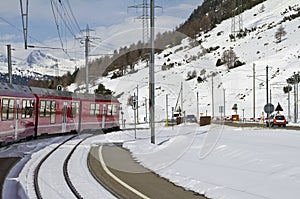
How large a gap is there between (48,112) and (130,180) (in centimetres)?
1767

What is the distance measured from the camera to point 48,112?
28.5 meters

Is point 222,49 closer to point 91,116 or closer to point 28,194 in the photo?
point 91,116

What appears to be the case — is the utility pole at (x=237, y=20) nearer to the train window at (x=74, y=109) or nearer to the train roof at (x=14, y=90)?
the train window at (x=74, y=109)

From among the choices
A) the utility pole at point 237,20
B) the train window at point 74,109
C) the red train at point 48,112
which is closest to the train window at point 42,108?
the red train at point 48,112

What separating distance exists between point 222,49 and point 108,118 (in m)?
87.0

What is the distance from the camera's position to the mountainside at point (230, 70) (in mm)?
42656

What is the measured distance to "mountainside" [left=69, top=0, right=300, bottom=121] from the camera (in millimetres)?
42656

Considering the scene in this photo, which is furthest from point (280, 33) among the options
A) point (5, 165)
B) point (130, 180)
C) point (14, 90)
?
point (130, 180)

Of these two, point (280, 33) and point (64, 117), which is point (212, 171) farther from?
point (280, 33)

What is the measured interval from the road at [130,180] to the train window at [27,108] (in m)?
8.43

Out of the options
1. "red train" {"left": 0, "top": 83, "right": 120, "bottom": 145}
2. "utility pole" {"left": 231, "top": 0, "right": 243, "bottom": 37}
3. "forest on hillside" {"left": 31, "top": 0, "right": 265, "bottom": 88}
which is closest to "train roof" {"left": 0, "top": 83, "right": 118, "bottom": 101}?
"red train" {"left": 0, "top": 83, "right": 120, "bottom": 145}

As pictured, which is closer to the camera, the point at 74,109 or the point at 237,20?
the point at 74,109

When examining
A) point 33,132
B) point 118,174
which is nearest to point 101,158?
point 118,174

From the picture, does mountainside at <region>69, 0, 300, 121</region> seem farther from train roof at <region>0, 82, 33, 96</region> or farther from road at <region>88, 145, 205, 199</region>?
road at <region>88, 145, 205, 199</region>
